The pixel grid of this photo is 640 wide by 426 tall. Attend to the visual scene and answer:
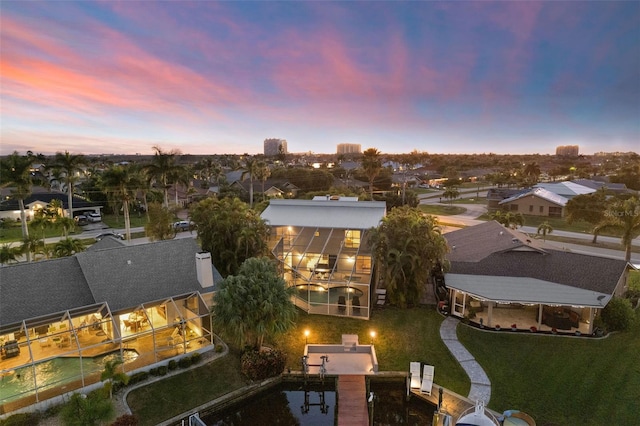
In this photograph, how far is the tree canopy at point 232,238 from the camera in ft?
86.1

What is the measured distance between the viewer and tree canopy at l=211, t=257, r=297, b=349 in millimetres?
16812

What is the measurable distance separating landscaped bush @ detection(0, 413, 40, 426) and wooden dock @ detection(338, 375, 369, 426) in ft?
39.8

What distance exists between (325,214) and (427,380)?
18.5m

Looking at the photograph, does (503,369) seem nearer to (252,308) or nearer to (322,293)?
(322,293)

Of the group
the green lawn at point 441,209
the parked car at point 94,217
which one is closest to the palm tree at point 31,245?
the parked car at point 94,217

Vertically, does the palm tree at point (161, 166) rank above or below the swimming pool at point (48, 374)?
above

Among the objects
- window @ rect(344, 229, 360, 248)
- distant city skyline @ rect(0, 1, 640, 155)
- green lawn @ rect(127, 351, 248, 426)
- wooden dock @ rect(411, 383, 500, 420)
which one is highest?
distant city skyline @ rect(0, 1, 640, 155)

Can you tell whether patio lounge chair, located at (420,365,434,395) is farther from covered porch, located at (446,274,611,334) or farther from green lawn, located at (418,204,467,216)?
green lawn, located at (418,204,467,216)

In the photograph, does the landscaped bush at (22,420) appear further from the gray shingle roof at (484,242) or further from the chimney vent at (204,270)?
the gray shingle roof at (484,242)

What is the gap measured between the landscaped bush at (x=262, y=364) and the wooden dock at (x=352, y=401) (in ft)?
10.1

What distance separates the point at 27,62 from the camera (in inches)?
1006

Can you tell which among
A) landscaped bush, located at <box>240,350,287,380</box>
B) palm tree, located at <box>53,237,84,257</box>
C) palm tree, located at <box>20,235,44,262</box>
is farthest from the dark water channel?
palm tree, located at <box>20,235,44,262</box>

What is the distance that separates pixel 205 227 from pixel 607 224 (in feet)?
→ 111

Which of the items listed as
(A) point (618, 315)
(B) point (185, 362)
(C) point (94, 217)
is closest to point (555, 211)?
(A) point (618, 315)
